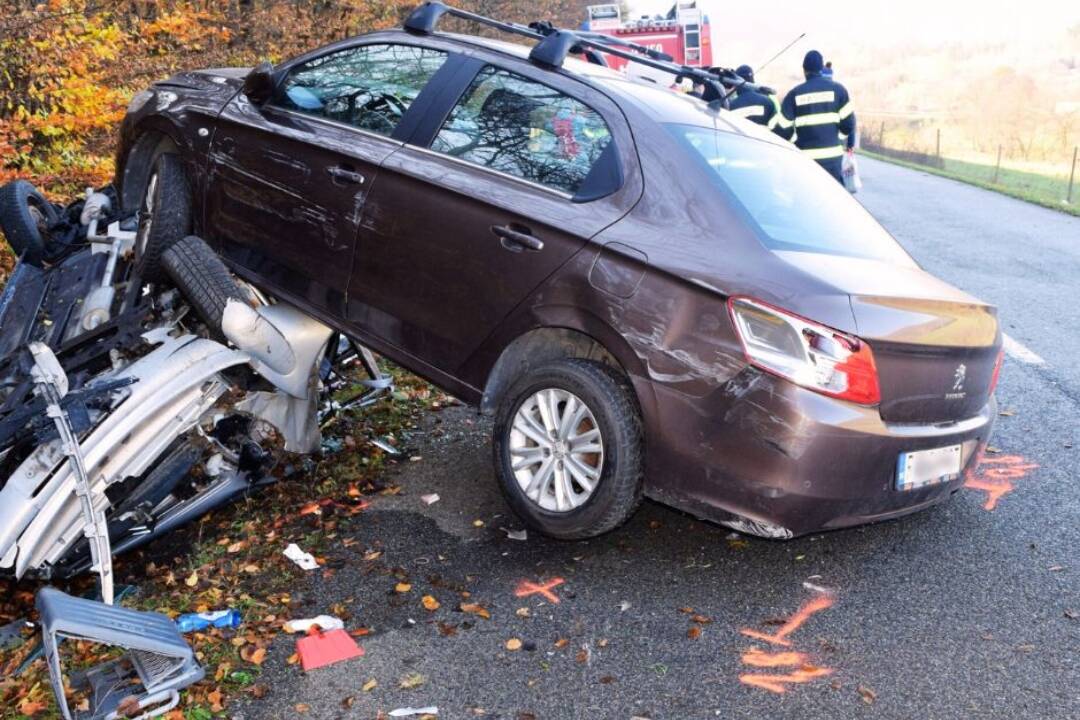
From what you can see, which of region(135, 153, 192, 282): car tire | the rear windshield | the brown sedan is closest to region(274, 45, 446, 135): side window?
the brown sedan

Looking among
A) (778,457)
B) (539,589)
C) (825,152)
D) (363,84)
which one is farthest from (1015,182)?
(539,589)

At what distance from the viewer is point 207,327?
15.3 feet

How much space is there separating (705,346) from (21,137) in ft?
20.5

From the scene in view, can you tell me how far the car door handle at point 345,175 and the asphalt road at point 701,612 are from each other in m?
1.41

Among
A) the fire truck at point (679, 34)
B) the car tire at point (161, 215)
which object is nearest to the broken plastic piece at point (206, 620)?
the car tire at point (161, 215)

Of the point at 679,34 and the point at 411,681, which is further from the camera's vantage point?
the point at 679,34

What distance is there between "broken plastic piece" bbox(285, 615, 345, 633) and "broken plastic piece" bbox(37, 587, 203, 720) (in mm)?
392

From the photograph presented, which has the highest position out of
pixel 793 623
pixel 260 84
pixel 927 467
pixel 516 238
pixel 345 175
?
pixel 260 84

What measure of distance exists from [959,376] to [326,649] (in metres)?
2.49

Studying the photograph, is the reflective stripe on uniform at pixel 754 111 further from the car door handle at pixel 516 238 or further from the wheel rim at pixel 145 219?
the car door handle at pixel 516 238

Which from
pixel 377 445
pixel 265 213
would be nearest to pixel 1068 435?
pixel 377 445

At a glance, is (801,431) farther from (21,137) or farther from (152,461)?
(21,137)

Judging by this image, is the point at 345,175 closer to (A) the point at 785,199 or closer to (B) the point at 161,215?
(B) the point at 161,215

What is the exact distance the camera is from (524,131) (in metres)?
4.40
